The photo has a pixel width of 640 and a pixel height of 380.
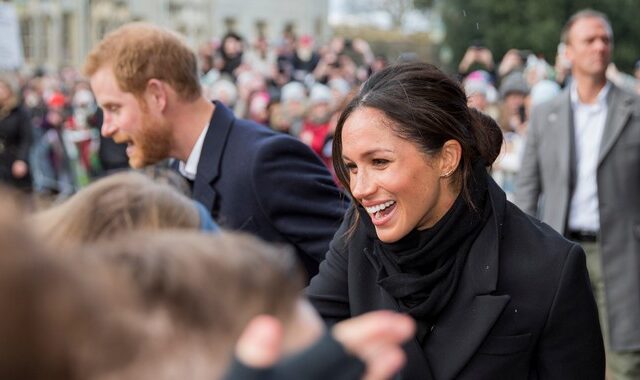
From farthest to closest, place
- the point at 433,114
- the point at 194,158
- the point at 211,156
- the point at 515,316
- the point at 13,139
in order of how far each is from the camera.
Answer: the point at 13,139
the point at 194,158
the point at 211,156
the point at 433,114
the point at 515,316

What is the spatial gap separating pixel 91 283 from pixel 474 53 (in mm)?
14977

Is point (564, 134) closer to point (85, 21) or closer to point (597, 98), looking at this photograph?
point (597, 98)

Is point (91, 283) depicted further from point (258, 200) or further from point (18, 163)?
point (18, 163)

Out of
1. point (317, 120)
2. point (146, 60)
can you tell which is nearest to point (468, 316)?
point (146, 60)

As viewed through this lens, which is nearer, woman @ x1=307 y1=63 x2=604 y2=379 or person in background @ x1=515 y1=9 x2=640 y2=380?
woman @ x1=307 y1=63 x2=604 y2=379

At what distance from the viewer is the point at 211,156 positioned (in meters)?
4.19

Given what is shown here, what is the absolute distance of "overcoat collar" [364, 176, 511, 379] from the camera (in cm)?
301

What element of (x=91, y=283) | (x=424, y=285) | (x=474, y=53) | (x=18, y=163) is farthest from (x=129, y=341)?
(x=474, y=53)

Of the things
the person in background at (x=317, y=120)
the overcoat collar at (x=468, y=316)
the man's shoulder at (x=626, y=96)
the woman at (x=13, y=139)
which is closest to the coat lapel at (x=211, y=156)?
the overcoat collar at (x=468, y=316)

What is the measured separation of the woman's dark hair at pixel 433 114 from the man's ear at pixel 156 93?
1.26m

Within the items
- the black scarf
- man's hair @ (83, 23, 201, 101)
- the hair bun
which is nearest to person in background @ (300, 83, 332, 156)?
man's hair @ (83, 23, 201, 101)

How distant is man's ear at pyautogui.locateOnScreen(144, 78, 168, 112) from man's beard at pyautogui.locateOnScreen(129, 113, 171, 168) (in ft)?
0.17

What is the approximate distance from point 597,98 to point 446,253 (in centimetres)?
361

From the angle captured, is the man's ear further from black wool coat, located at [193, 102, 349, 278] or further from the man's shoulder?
the man's shoulder
